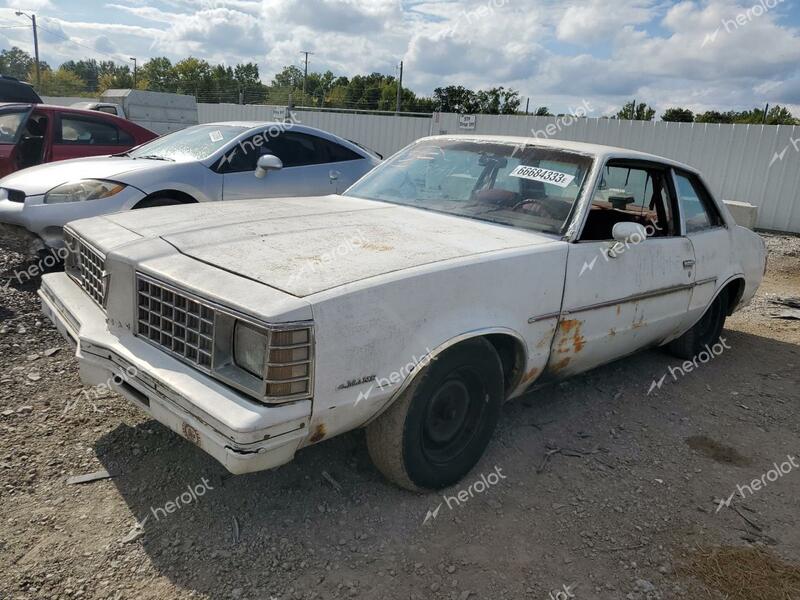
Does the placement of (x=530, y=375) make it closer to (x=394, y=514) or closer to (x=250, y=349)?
(x=394, y=514)

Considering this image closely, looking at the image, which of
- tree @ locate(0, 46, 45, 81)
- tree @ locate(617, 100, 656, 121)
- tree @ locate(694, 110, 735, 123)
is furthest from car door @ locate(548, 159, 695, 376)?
tree @ locate(0, 46, 45, 81)

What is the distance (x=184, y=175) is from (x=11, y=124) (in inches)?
142

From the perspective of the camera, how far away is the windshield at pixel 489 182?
11.1 ft

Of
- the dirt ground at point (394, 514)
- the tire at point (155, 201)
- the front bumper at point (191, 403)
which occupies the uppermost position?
the tire at point (155, 201)

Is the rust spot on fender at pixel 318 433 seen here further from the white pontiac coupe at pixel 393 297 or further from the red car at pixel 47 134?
the red car at pixel 47 134

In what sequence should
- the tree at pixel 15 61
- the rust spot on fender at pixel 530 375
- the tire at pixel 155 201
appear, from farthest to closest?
1. the tree at pixel 15 61
2. the tire at pixel 155 201
3. the rust spot on fender at pixel 530 375

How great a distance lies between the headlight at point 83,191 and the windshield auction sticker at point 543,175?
11.0ft

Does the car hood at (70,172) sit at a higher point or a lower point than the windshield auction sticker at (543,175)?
lower

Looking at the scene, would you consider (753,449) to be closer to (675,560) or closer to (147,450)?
(675,560)

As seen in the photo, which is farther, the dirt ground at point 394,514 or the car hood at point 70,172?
the car hood at point 70,172

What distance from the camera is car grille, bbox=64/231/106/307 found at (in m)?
2.84

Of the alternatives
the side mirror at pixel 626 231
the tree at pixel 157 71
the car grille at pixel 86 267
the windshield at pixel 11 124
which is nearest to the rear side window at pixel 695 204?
the side mirror at pixel 626 231

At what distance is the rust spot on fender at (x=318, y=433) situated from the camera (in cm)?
224

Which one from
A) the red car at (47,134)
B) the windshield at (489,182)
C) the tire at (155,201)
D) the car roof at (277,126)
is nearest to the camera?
the windshield at (489,182)
